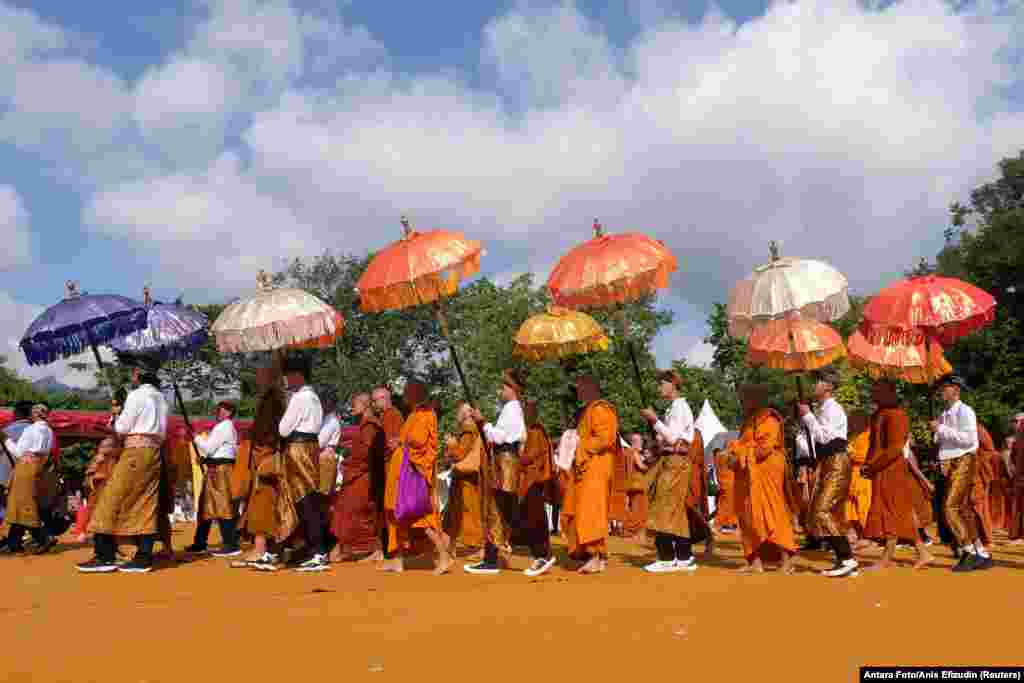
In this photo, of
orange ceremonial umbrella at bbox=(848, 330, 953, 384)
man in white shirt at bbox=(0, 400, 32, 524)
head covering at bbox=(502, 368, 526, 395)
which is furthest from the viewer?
man in white shirt at bbox=(0, 400, 32, 524)

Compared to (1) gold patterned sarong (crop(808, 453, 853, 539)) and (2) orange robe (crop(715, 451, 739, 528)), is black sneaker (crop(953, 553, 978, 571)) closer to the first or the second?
(1) gold patterned sarong (crop(808, 453, 853, 539))

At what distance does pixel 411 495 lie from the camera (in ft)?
28.9

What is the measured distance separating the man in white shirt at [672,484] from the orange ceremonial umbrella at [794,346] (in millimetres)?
2196

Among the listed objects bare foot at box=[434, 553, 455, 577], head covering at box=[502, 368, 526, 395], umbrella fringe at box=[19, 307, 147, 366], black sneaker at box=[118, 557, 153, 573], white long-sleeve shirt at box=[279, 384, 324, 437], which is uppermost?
umbrella fringe at box=[19, 307, 147, 366]

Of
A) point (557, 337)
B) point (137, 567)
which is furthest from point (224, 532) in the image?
point (557, 337)

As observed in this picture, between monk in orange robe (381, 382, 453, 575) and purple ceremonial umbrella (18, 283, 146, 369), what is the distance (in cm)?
377

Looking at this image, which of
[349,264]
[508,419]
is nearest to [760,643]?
[508,419]

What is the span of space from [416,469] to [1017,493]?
8.53 meters

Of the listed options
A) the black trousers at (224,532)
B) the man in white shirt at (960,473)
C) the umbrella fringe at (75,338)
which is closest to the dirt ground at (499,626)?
the man in white shirt at (960,473)

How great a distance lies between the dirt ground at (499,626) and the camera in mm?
4684

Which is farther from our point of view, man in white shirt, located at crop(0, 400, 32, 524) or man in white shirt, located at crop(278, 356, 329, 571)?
man in white shirt, located at crop(0, 400, 32, 524)

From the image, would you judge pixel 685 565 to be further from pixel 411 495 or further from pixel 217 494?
pixel 217 494

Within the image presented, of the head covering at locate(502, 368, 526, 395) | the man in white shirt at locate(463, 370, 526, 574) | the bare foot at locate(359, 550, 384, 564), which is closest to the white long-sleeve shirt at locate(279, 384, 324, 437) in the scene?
the man in white shirt at locate(463, 370, 526, 574)

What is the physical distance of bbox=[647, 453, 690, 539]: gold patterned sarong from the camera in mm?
9094
